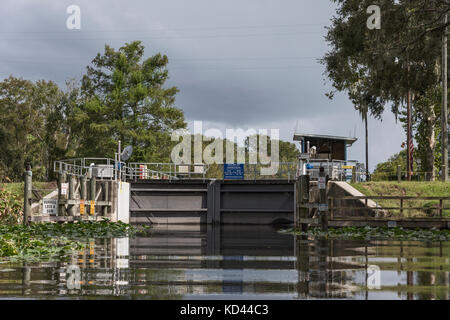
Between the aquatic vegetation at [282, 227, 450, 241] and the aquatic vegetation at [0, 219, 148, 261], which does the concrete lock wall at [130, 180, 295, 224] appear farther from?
the aquatic vegetation at [282, 227, 450, 241]

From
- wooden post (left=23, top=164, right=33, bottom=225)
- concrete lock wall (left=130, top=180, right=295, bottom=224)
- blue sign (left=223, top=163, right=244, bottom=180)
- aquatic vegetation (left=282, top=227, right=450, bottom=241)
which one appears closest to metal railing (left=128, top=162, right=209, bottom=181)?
concrete lock wall (left=130, top=180, right=295, bottom=224)

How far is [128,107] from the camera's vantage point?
5953 cm

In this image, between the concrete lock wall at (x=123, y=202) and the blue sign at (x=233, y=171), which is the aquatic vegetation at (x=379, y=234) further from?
the blue sign at (x=233, y=171)

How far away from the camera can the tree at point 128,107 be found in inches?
2270

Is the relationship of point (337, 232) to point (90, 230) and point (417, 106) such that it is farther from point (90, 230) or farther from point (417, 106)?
point (417, 106)

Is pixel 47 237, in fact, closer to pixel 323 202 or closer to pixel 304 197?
pixel 323 202

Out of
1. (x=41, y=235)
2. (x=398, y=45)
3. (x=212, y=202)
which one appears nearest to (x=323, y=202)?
(x=398, y=45)

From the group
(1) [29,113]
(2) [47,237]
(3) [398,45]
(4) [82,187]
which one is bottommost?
(2) [47,237]

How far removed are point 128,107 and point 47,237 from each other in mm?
43603

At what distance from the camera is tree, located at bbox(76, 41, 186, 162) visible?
A: 57.7m

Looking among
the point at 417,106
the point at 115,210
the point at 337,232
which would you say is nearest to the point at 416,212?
the point at 337,232

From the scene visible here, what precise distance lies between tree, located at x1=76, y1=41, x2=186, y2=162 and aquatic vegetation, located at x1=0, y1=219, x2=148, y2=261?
29.6 m

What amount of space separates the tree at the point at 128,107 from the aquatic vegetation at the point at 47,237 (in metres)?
29.6
